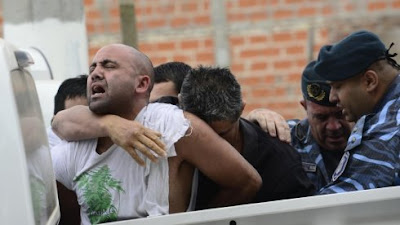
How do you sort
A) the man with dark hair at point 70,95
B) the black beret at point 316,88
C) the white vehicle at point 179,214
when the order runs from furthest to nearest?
the man with dark hair at point 70,95, the black beret at point 316,88, the white vehicle at point 179,214

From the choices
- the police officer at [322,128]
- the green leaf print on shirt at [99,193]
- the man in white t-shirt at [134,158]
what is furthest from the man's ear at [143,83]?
the police officer at [322,128]

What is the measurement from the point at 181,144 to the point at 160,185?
147 mm

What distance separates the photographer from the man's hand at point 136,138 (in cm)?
295

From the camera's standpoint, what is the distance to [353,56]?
11.5ft

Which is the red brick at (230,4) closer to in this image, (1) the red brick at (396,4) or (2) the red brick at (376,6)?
(2) the red brick at (376,6)

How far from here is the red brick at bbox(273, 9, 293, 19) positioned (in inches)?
267

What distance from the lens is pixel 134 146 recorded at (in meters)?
2.98

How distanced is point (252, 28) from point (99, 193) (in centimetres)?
389

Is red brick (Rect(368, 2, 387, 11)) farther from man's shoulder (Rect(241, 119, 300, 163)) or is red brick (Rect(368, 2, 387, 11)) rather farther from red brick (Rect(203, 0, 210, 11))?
man's shoulder (Rect(241, 119, 300, 163))

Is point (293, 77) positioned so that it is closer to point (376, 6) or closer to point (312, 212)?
point (376, 6)

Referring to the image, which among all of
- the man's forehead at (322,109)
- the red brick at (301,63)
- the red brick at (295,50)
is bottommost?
the red brick at (301,63)

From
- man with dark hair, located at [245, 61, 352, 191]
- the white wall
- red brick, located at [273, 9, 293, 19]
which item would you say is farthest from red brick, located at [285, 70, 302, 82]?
man with dark hair, located at [245, 61, 352, 191]

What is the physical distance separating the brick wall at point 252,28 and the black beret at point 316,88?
2.80m

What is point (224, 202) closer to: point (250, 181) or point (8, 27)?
point (250, 181)
